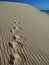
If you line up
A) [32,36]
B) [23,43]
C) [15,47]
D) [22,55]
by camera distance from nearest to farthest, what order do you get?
[22,55]
[15,47]
[23,43]
[32,36]

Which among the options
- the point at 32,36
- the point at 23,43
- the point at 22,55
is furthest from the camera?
the point at 32,36

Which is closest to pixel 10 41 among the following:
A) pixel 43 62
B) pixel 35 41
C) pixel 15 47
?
pixel 15 47

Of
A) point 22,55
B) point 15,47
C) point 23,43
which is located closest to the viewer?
point 22,55

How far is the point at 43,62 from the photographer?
4.48 meters

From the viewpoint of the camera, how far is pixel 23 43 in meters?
5.49

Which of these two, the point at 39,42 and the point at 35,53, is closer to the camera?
the point at 35,53

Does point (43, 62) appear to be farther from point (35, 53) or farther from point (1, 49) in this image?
point (1, 49)

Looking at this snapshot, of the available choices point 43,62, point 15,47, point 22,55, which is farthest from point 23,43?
point 43,62

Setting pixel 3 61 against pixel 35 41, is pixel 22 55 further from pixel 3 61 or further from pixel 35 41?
pixel 35 41

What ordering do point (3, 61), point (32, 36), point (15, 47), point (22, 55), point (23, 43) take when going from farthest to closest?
point (32, 36), point (23, 43), point (15, 47), point (22, 55), point (3, 61)

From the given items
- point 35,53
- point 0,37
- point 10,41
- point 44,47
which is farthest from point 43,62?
point 0,37

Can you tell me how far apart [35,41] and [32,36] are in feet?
1.71

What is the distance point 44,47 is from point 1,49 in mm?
1498

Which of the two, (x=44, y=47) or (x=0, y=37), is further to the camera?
(x=0, y=37)
